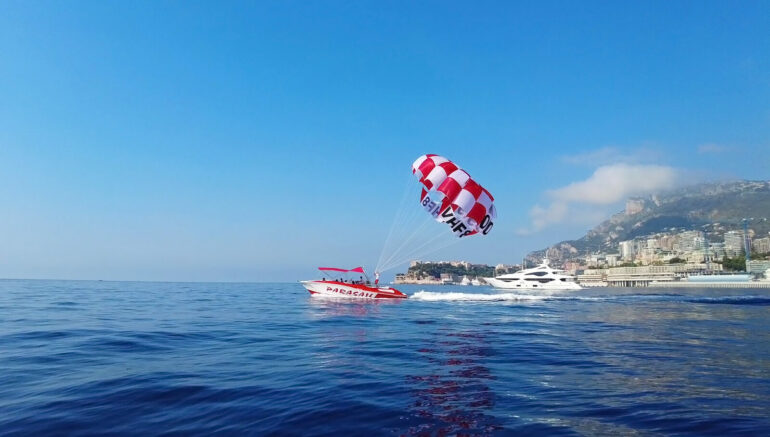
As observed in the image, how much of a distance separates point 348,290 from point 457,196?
16429 mm

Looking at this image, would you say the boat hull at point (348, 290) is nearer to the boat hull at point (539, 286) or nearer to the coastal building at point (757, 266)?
the boat hull at point (539, 286)

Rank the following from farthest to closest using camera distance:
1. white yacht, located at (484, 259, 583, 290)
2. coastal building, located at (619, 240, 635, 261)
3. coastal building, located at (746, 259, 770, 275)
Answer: coastal building, located at (619, 240, 635, 261), coastal building, located at (746, 259, 770, 275), white yacht, located at (484, 259, 583, 290)

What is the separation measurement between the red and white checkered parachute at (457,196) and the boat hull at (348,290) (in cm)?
1363

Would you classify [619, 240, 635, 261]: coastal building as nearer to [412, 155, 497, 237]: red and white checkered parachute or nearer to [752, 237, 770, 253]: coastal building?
[752, 237, 770, 253]: coastal building

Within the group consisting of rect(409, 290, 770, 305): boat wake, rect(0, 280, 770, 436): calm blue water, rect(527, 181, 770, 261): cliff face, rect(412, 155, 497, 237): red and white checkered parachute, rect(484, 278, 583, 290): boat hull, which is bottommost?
rect(484, 278, 583, 290): boat hull

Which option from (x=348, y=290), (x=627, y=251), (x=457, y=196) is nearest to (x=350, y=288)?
(x=348, y=290)

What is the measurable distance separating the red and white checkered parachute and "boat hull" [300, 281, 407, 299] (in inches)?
537

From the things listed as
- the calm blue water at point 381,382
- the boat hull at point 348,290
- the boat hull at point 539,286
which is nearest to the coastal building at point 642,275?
the boat hull at point 539,286

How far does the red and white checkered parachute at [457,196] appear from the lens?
67.1 feet

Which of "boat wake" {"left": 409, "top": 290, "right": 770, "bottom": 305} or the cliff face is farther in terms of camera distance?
the cliff face

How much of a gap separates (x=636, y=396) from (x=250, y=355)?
8021mm

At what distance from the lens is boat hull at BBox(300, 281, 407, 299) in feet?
110

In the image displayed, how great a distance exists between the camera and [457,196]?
20344mm

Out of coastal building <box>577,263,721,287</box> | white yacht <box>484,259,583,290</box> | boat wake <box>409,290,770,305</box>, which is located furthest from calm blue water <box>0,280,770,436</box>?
coastal building <box>577,263,721,287</box>
